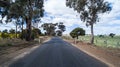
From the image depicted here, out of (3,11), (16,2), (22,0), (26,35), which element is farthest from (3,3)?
(26,35)

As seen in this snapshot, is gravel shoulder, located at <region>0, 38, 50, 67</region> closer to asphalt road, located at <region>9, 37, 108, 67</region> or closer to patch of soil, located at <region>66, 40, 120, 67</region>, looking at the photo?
asphalt road, located at <region>9, 37, 108, 67</region>

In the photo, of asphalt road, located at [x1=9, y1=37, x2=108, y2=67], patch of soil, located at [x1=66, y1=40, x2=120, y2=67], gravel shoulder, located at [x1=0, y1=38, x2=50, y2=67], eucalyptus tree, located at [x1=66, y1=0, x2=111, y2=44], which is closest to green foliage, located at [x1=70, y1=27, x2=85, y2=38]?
eucalyptus tree, located at [x1=66, y1=0, x2=111, y2=44]

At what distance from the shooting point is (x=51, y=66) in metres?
15.5

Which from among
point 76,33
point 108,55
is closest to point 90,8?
point 108,55

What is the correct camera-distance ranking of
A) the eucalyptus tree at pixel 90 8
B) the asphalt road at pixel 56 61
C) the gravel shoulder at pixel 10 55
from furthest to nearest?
the eucalyptus tree at pixel 90 8
the gravel shoulder at pixel 10 55
the asphalt road at pixel 56 61

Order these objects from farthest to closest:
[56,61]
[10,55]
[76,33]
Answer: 1. [76,33]
2. [10,55]
3. [56,61]

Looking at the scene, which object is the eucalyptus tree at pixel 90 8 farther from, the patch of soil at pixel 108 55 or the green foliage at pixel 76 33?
the green foliage at pixel 76 33


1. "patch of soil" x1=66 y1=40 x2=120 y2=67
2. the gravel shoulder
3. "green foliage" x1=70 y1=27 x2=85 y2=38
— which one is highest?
"green foliage" x1=70 y1=27 x2=85 y2=38

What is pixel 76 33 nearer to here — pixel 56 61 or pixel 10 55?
pixel 10 55

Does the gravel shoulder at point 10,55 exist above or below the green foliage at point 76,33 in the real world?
below

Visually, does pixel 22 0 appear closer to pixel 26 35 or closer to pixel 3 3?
pixel 3 3

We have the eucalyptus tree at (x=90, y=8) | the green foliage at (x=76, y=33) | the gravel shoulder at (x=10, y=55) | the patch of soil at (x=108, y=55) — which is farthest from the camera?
the green foliage at (x=76, y=33)

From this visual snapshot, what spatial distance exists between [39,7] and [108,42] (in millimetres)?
32383

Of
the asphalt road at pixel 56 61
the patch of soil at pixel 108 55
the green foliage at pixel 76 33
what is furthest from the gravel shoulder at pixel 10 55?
the green foliage at pixel 76 33
